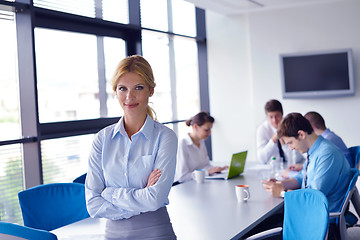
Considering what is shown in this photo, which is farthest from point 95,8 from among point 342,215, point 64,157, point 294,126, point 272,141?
point 342,215

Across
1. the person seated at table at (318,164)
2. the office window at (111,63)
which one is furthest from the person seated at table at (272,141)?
the office window at (111,63)

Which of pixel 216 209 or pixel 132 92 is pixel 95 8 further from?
pixel 132 92

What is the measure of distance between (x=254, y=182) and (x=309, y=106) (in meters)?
3.18

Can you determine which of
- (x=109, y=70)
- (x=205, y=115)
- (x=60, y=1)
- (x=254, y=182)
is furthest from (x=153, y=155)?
(x=109, y=70)

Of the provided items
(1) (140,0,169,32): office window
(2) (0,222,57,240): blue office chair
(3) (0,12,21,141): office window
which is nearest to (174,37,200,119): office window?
(1) (140,0,169,32): office window

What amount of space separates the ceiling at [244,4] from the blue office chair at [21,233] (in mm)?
4729

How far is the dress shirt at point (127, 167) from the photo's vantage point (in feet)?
6.64

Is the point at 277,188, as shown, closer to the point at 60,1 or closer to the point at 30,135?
the point at 30,135

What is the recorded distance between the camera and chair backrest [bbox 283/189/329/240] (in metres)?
2.19

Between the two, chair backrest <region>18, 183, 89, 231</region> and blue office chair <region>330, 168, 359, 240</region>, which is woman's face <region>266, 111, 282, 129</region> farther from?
chair backrest <region>18, 183, 89, 231</region>

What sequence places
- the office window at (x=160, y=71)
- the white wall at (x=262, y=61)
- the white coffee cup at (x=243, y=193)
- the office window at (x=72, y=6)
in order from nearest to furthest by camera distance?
the white coffee cup at (x=243, y=193) < the office window at (x=72, y=6) < the office window at (x=160, y=71) < the white wall at (x=262, y=61)

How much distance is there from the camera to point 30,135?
12.7 ft

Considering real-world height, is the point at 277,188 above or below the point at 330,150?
below

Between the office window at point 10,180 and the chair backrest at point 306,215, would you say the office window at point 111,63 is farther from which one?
the chair backrest at point 306,215
